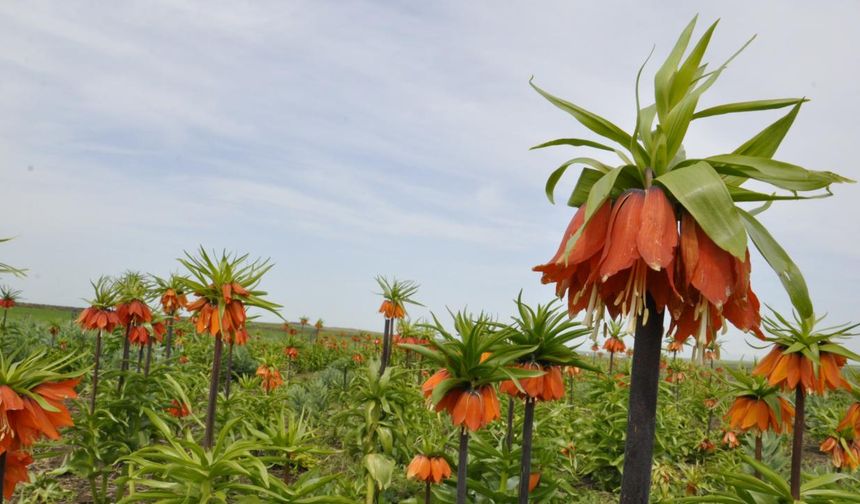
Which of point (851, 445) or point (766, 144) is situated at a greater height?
point (766, 144)

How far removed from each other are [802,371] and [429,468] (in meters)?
2.07

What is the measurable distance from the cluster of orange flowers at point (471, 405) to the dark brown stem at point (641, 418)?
123cm

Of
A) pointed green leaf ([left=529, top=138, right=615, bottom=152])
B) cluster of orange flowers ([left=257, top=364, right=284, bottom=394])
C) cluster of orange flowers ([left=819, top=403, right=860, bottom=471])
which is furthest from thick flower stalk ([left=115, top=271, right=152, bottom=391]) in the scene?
cluster of orange flowers ([left=819, top=403, right=860, bottom=471])

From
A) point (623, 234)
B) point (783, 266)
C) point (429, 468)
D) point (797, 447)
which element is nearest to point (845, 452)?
point (797, 447)

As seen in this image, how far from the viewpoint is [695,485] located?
5281 mm

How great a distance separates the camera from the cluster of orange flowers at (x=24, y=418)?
2561mm

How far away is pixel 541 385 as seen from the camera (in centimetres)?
270

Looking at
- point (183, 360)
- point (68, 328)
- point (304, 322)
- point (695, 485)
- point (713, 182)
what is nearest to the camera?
point (713, 182)

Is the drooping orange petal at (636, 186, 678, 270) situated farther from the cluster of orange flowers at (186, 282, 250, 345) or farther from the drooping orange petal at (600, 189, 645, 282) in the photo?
the cluster of orange flowers at (186, 282, 250, 345)

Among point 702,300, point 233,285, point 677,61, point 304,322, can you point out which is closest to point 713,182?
point 702,300

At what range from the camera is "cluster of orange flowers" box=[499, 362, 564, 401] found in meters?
2.67

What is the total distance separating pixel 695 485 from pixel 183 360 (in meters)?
8.82

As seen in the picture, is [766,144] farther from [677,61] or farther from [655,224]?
[655,224]

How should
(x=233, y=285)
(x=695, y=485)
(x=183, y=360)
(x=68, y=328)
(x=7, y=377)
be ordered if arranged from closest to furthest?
(x=7, y=377) < (x=233, y=285) < (x=695, y=485) < (x=183, y=360) < (x=68, y=328)
